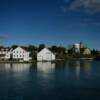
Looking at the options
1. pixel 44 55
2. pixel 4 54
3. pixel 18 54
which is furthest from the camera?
pixel 4 54

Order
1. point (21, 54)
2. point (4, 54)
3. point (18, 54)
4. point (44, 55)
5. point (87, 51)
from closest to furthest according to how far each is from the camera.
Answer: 1. point (21, 54)
2. point (18, 54)
3. point (44, 55)
4. point (4, 54)
5. point (87, 51)

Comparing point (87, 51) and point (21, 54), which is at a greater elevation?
point (87, 51)

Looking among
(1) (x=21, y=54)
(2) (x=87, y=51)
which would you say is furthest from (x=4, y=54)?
(2) (x=87, y=51)

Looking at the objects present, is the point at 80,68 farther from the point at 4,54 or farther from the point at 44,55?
the point at 4,54

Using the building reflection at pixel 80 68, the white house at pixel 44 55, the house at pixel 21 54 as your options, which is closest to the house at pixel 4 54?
the house at pixel 21 54

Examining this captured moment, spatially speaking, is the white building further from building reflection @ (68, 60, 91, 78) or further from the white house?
building reflection @ (68, 60, 91, 78)

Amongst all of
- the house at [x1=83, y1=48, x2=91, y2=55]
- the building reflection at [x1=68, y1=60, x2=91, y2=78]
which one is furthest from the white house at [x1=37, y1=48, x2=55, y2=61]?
the house at [x1=83, y1=48, x2=91, y2=55]

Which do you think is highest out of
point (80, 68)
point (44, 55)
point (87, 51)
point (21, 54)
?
point (87, 51)

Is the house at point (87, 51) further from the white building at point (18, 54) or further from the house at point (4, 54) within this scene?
the white building at point (18, 54)

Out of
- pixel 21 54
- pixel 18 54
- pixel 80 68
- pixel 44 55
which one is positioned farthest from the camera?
pixel 44 55

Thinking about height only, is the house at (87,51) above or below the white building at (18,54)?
above

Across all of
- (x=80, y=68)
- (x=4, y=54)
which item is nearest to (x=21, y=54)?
(x=4, y=54)

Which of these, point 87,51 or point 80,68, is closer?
point 80,68

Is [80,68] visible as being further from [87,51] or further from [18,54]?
[87,51]
